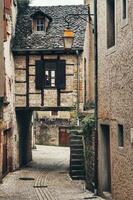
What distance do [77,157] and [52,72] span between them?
4895 mm

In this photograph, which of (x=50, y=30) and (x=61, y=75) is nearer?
(x=61, y=75)

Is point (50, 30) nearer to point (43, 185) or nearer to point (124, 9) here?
point (43, 185)

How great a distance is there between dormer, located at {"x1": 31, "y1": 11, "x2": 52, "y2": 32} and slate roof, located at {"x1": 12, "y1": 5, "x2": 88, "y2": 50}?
217 millimetres

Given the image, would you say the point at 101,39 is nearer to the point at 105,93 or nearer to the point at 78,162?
the point at 105,93

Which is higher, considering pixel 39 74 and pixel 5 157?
pixel 39 74

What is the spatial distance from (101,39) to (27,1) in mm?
13137

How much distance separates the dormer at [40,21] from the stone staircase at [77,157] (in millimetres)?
6659

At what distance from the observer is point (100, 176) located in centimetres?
1434

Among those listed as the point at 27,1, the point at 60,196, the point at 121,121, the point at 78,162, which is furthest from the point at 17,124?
the point at 121,121

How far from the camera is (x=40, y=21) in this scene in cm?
2531

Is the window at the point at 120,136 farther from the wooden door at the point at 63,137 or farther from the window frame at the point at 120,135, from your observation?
the wooden door at the point at 63,137

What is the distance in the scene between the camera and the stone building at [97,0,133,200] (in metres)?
10.8

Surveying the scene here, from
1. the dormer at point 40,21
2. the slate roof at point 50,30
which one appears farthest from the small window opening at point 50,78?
the dormer at point 40,21

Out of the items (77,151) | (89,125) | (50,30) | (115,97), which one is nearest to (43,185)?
(77,151)
